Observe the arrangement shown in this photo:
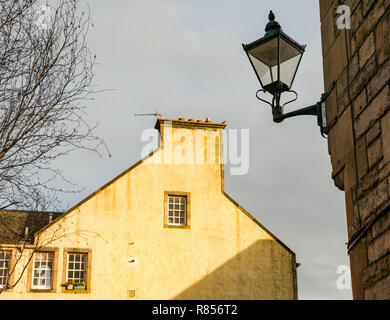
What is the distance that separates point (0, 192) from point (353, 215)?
15.2 ft

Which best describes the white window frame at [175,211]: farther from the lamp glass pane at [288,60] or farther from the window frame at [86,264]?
the lamp glass pane at [288,60]

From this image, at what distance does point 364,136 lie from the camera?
6098 mm

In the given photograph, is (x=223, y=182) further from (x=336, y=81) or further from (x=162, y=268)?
(x=336, y=81)

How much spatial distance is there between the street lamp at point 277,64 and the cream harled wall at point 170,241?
1591 centimetres

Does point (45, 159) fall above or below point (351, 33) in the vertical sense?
below

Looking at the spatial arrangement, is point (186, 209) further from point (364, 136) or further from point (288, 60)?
point (364, 136)

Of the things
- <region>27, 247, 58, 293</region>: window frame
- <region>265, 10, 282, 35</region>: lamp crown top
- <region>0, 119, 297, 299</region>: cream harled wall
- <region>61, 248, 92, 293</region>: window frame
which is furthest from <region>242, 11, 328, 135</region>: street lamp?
<region>27, 247, 58, 293</region>: window frame

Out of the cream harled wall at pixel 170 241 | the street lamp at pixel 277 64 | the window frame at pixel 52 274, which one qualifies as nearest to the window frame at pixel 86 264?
the cream harled wall at pixel 170 241

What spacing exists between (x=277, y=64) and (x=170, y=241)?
54.4 feet

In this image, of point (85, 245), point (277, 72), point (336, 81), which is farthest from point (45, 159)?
point (85, 245)

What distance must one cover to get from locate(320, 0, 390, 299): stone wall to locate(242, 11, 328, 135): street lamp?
0.72 ft

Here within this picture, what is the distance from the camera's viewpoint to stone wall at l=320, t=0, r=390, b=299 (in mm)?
5578

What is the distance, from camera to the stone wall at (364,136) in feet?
18.3
